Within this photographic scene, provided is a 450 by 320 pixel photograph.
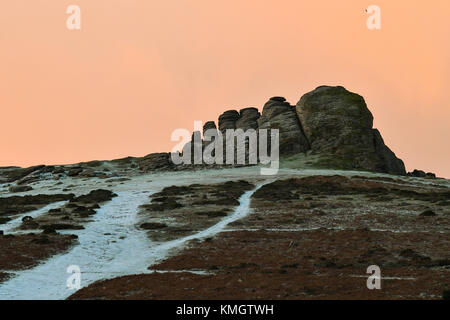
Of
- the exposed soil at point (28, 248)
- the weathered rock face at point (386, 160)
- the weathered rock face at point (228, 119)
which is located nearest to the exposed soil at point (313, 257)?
the exposed soil at point (28, 248)

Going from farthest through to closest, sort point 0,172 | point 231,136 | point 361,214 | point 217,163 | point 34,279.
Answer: point 0,172, point 231,136, point 217,163, point 361,214, point 34,279

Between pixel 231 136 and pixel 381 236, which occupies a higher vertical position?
pixel 231 136

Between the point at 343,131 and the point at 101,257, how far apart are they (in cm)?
9043

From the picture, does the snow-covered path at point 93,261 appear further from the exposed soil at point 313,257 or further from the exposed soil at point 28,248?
the exposed soil at point 313,257

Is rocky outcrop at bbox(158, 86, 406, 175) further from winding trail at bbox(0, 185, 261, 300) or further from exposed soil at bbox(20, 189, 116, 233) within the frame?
winding trail at bbox(0, 185, 261, 300)

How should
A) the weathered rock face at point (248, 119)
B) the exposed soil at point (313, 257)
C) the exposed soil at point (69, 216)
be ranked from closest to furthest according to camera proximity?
1. the exposed soil at point (313, 257)
2. the exposed soil at point (69, 216)
3. the weathered rock face at point (248, 119)

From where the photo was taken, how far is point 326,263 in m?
33.4

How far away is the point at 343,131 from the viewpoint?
120m

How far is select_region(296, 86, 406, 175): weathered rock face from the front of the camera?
374ft

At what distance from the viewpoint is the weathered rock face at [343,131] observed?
114m

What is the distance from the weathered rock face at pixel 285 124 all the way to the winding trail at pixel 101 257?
215ft
